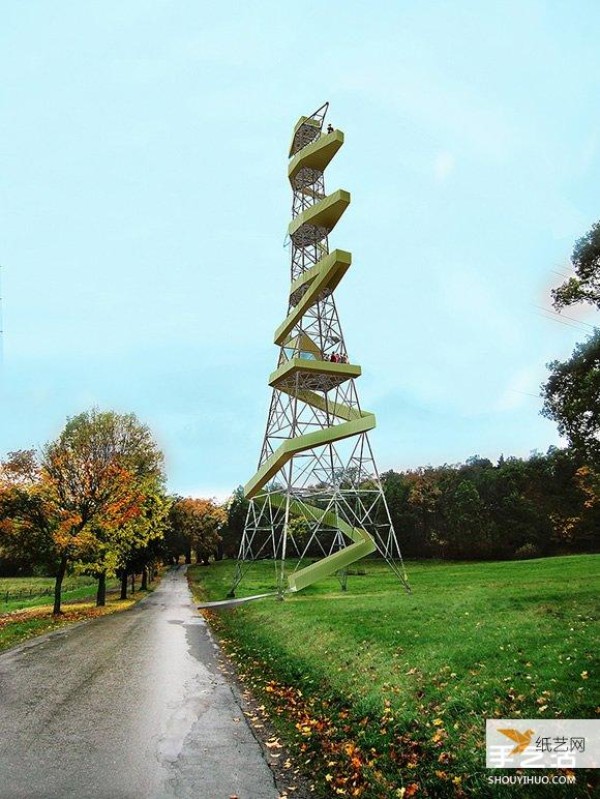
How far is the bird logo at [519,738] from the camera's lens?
17.8 ft

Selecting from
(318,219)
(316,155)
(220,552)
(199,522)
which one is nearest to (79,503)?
(318,219)

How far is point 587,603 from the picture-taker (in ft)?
41.4

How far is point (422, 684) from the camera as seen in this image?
768cm

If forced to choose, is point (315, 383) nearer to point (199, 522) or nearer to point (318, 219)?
point (318, 219)

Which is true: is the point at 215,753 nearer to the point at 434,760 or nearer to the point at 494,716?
the point at 434,760

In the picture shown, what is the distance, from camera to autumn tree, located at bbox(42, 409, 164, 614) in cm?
2339

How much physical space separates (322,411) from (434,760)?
21.9m

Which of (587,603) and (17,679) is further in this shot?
(587,603)

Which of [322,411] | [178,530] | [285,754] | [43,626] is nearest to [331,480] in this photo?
[322,411]

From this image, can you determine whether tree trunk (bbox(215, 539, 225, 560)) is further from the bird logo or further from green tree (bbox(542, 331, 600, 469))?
the bird logo
